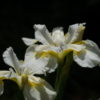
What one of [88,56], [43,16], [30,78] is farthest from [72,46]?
[43,16]

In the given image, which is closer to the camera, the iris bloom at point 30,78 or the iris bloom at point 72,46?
the iris bloom at point 30,78

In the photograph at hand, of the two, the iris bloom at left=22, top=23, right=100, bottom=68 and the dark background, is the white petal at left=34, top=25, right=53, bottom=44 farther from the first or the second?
the dark background

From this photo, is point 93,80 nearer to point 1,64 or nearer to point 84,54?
point 1,64

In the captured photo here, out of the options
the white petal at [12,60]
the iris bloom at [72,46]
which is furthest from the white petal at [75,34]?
the white petal at [12,60]

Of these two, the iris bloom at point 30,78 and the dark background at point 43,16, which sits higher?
the iris bloom at point 30,78

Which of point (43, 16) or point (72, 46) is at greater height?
point (72, 46)

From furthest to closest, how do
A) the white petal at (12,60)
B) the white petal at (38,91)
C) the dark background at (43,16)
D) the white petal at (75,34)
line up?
the dark background at (43,16) < the white petal at (75,34) < the white petal at (12,60) < the white petal at (38,91)

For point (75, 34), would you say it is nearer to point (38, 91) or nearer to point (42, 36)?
point (42, 36)

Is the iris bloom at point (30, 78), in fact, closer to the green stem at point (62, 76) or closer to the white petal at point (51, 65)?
the white petal at point (51, 65)

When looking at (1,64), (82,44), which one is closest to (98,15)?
(1,64)
